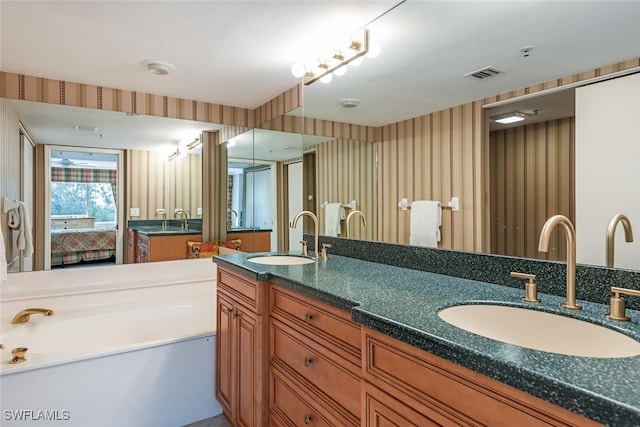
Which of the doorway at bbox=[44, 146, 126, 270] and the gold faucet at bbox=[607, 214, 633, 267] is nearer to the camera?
the gold faucet at bbox=[607, 214, 633, 267]

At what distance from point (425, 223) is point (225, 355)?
138 cm

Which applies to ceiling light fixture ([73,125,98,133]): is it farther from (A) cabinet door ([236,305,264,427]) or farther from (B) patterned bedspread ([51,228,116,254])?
(A) cabinet door ([236,305,264,427])

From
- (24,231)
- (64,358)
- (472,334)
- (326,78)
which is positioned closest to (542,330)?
(472,334)

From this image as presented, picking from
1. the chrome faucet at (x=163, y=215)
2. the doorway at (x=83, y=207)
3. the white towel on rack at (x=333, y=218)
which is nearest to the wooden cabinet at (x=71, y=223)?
the doorway at (x=83, y=207)

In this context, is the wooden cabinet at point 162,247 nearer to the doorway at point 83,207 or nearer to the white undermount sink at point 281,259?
the doorway at point 83,207

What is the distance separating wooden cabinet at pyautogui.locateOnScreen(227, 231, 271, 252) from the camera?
3.41 metres

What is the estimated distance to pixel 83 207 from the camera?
116 inches

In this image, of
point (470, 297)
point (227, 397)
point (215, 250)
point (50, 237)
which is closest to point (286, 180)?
point (215, 250)

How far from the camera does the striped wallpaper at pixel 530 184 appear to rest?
1.14m

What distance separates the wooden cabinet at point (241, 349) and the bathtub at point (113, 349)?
0.77 ft

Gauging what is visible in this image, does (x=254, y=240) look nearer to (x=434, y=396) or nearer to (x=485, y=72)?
(x=485, y=72)

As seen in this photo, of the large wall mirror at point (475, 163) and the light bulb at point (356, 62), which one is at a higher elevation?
the light bulb at point (356, 62)

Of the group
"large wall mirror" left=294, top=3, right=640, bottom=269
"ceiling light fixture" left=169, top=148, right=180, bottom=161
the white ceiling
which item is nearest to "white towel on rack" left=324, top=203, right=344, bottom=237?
"large wall mirror" left=294, top=3, right=640, bottom=269

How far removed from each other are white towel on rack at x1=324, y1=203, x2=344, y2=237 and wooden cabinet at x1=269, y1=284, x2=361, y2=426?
0.83 meters
